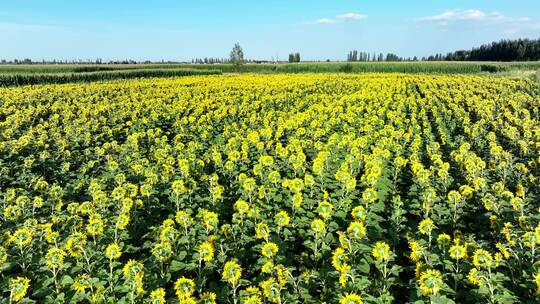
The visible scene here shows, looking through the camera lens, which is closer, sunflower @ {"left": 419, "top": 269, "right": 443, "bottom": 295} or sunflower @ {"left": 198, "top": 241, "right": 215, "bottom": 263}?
sunflower @ {"left": 419, "top": 269, "right": 443, "bottom": 295}

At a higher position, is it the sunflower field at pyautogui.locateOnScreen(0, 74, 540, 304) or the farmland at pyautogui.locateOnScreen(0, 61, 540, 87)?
the farmland at pyautogui.locateOnScreen(0, 61, 540, 87)

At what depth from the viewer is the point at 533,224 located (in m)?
4.84

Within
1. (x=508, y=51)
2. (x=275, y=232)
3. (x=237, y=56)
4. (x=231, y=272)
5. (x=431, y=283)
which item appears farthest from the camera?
(x=508, y=51)

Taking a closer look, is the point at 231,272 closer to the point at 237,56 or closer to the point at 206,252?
the point at 206,252

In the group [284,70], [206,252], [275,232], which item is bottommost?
[275,232]

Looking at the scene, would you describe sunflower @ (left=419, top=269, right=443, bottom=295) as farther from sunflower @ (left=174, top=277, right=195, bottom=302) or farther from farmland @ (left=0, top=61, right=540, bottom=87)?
farmland @ (left=0, top=61, right=540, bottom=87)

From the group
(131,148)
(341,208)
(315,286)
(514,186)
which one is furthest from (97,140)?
(514,186)

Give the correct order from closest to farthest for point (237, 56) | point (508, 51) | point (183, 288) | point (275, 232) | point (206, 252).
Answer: point (183, 288) < point (206, 252) < point (275, 232) < point (237, 56) < point (508, 51)

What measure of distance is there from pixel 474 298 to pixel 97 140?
11.7m

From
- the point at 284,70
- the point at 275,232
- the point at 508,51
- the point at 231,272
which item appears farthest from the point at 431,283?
the point at 508,51

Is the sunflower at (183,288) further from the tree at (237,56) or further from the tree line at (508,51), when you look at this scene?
the tree line at (508,51)


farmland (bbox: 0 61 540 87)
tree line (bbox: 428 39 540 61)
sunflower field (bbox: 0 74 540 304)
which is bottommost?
sunflower field (bbox: 0 74 540 304)

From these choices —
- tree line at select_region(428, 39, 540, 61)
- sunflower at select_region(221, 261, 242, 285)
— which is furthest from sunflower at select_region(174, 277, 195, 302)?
tree line at select_region(428, 39, 540, 61)

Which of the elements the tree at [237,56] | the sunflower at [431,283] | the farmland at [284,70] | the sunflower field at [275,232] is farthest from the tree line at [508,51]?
the sunflower at [431,283]
